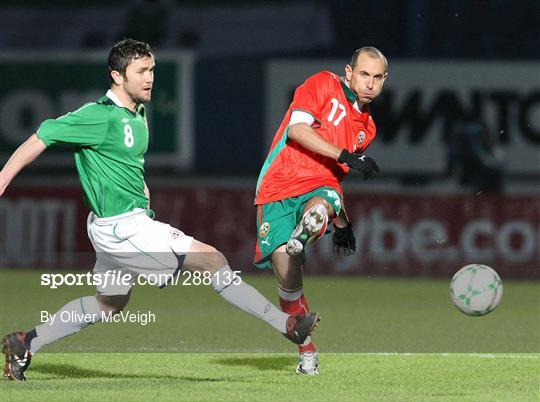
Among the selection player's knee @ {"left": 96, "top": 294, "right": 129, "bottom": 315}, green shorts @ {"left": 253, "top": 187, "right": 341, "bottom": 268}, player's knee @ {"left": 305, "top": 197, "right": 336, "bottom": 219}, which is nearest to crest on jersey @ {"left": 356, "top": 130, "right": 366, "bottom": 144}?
green shorts @ {"left": 253, "top": 187, "right": 341, "bottom": 268}

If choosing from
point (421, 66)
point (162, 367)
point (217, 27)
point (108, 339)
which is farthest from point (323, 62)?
point (162, 367)

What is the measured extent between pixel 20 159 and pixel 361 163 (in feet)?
5.91

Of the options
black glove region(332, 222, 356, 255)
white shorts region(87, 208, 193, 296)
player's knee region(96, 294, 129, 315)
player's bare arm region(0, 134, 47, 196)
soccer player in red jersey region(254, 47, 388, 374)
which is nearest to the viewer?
player's bare arm region(0, 134, 47, 196)

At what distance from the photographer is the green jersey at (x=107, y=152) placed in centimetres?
754

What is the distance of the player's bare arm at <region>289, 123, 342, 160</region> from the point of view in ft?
26.0

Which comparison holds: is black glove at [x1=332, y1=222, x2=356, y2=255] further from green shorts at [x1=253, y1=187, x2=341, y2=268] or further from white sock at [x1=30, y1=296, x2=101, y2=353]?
white sock at [x1=30, y1=296, x2=101, y2=353]

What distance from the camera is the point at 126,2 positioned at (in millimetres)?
31750

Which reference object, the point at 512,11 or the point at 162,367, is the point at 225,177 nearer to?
the point at 512,11

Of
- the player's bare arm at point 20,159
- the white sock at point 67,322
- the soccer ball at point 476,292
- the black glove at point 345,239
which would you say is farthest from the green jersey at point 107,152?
the soccer ball at point 476,292

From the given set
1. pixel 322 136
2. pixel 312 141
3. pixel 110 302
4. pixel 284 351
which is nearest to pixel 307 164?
pixel 322 136

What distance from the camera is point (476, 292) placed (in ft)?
29.9

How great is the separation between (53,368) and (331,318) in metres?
A: 4.38

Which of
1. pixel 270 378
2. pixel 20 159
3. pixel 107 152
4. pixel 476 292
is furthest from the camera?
pixel 476 292

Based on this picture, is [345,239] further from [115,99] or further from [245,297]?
[115,99]
